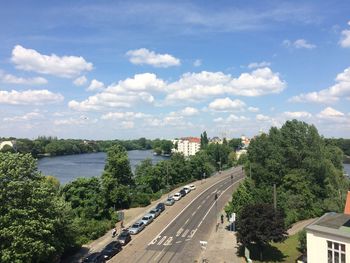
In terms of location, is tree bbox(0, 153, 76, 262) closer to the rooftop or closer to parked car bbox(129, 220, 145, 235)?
parked car bbox(129, 220, 145, 235)

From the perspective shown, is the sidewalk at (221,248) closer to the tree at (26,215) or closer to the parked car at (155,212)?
Result: the parked car at (155,212)

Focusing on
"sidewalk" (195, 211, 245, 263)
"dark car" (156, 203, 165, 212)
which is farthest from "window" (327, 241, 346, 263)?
"dark car" (156, 203, 165, 212)

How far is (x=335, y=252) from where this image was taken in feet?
97.3

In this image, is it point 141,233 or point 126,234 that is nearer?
point 126,234

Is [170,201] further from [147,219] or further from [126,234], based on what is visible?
[126,234]

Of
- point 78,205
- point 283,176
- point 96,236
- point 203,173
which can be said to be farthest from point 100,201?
point 203,173

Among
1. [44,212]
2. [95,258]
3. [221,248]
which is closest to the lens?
[44,212]

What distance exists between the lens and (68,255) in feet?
139

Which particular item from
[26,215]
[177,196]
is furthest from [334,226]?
[177,196]

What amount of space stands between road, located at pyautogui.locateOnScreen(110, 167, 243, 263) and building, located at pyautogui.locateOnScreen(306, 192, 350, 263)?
560 inches

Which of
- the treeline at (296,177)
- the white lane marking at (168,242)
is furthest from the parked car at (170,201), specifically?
the white lane marking at (168,242)

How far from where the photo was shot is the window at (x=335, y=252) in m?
28.9

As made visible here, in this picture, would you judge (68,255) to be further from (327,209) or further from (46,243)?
(327,209)

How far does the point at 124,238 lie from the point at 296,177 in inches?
1174
